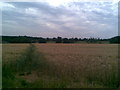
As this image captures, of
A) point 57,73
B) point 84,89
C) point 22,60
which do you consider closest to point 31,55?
point 22,60

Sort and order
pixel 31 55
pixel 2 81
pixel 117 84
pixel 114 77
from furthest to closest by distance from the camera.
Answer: pixel 31 55, pixel 114 77, pixel 117 84, pixel 2 81

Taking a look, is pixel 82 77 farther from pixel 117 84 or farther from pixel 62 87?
pixel 62 87

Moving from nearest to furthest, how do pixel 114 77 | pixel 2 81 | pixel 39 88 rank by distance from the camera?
pixel 39 88, pixel 2 81, pixel 114 77

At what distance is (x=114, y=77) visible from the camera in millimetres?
9641

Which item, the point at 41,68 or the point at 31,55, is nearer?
the point at 41,68

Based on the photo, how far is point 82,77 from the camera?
1065cm

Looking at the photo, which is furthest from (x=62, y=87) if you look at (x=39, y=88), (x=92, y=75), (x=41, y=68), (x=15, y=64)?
(x=15, y=64)

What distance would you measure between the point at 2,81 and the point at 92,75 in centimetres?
467

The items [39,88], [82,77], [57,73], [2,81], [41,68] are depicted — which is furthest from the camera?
[41,68]

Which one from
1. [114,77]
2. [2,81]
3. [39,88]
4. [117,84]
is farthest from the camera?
[114,77]

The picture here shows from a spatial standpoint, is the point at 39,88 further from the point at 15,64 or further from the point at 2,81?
the point at 15,64

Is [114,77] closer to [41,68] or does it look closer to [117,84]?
[117,84]

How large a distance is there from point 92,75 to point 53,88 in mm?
3672

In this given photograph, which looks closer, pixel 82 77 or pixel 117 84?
pixel 117 84
